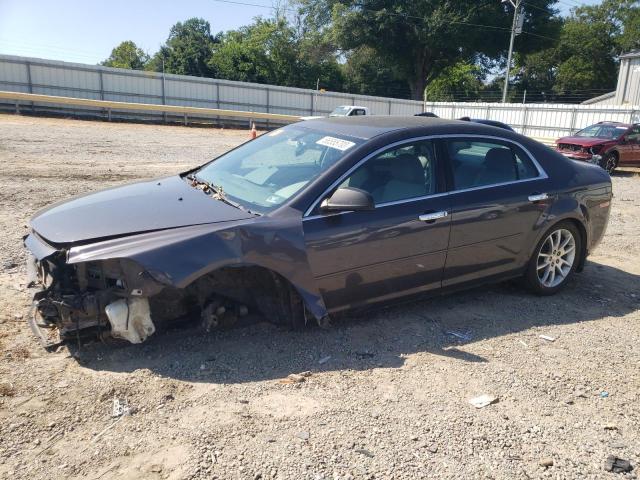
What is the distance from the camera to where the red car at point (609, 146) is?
16.3 meters

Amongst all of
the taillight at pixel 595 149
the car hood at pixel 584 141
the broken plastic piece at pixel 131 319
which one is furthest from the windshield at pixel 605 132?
the broken plastic piece at pixel 131 319

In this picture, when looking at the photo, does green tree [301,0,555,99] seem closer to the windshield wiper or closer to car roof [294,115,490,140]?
car roof [294,115,490,140]

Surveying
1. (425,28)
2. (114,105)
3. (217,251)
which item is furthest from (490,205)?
(425,28)

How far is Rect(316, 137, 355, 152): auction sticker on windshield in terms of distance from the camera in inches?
163

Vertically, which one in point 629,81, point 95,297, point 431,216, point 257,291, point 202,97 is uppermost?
point 629,81

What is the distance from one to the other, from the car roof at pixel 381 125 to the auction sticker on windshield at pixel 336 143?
0.33 ft

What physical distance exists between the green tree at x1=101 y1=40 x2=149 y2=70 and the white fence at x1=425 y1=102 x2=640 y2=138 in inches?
2737

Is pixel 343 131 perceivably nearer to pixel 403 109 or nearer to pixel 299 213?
pixel 299 213

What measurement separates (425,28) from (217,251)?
4540cm

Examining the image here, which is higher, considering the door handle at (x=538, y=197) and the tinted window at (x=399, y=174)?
the tinted window at (x=399, y=174)

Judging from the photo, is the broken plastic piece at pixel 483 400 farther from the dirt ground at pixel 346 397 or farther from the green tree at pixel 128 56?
the green tree at pixel 128 56

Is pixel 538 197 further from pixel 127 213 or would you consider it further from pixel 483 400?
pixel 127 213

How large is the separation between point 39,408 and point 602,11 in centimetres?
8118

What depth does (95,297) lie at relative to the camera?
11.0ft
